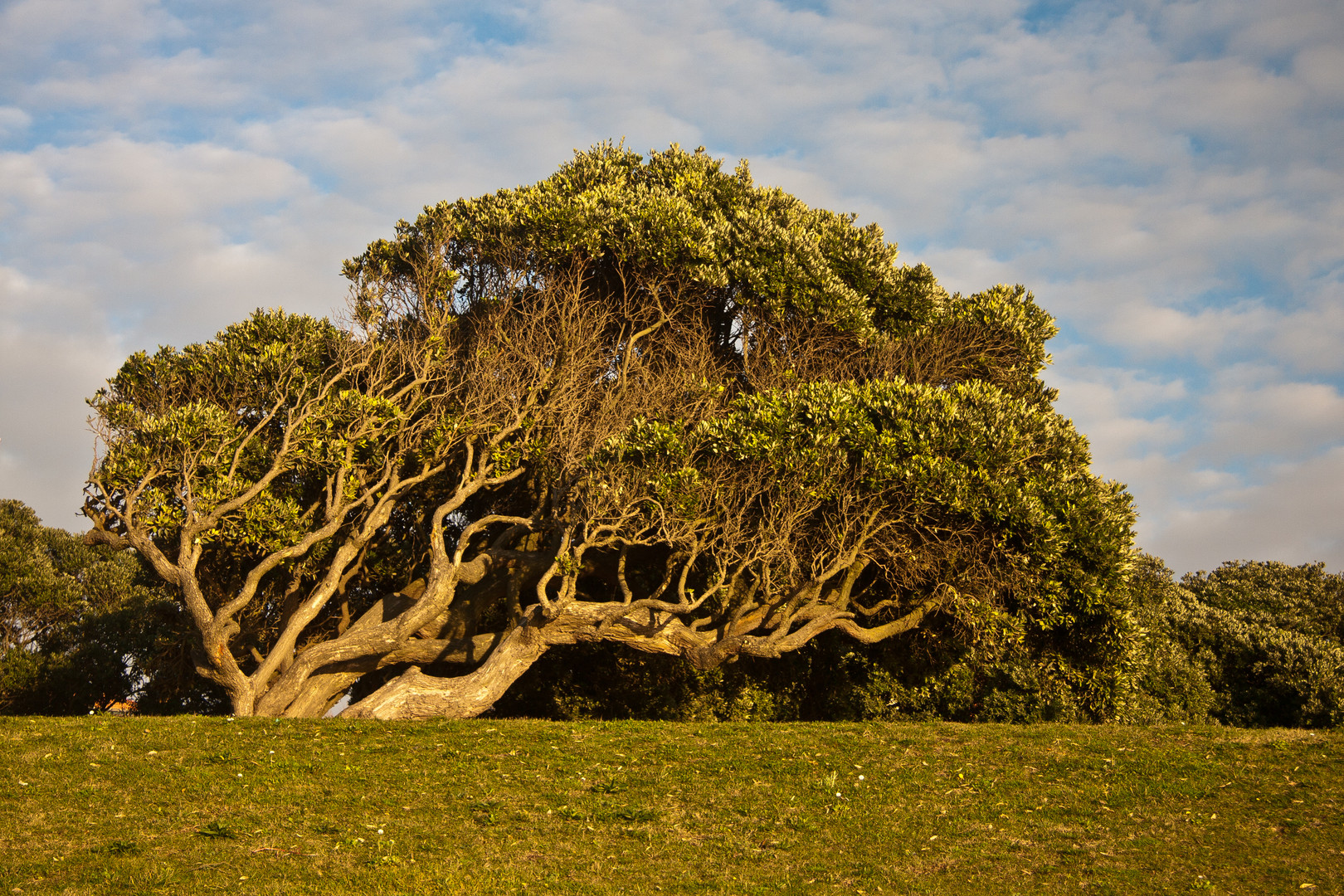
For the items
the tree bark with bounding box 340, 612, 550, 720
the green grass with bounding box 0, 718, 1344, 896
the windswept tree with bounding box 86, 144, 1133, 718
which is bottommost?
the green grass with bounding box 0, 718, 1344, 896

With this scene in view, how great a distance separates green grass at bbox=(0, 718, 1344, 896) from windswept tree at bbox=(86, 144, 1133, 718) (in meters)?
4.97

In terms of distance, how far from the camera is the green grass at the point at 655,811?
1113 centimetres

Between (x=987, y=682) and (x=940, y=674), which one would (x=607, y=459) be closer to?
(x=940, y=674)

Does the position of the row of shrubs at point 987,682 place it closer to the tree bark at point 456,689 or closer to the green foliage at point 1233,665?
the green foliage at point 1233,665

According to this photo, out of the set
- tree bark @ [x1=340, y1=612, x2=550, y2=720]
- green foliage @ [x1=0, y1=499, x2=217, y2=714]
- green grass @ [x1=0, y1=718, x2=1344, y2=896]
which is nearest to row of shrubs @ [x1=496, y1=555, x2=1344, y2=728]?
tree bark @ [x1=340, y1=612, x2=550, y2=720]

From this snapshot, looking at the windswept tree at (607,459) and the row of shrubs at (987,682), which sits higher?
the windswept tree at (607,459)

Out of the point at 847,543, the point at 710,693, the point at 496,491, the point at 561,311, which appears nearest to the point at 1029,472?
the point at 847,543

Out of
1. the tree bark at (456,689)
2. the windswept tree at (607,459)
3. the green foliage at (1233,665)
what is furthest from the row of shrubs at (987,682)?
the tree bark at (456,689)

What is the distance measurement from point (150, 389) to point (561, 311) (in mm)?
12037

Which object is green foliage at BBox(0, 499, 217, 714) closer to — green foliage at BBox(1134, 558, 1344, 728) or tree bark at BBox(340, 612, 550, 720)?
tree bark at BBox(340, 612, 550, 720)

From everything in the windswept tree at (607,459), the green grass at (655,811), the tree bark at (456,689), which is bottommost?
the green grass at (655,811)

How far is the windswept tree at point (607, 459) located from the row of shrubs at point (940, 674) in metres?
1.43

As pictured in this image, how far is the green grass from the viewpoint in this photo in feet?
36.5

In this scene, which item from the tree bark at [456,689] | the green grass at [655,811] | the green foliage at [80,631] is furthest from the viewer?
the green foliage at [80,631]
